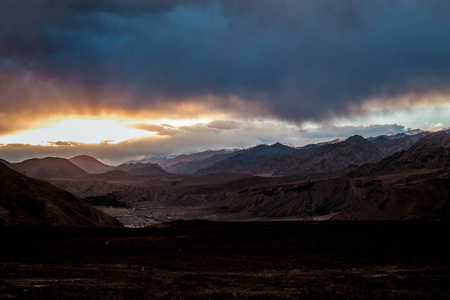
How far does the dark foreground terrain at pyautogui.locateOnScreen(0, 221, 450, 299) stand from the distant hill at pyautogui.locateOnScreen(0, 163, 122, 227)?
26.5 feet

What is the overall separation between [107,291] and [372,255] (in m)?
17.9

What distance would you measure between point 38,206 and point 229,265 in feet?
110

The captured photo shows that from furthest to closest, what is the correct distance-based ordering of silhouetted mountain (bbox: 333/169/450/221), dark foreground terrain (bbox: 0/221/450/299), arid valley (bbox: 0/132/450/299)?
silhouetted mountain (bbox: 333/169/450/221), arid valley (bbox: 0/132/450/299), dark foreground terrain (bbox: 0/221/450/299)

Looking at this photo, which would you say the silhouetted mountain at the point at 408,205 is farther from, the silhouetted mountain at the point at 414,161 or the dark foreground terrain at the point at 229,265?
the silhouetted mountain at the point at 414,161

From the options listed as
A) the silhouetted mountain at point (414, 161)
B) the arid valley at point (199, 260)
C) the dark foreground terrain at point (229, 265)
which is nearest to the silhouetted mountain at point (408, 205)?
the arid valley at point (199, 260)

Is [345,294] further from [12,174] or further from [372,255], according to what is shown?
[12,174]

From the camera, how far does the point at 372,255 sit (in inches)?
963

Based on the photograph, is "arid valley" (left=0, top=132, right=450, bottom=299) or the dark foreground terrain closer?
the dark foreground terrain

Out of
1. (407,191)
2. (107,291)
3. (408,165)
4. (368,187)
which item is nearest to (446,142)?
(408,165)

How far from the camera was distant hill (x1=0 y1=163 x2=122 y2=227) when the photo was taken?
41.4 metres

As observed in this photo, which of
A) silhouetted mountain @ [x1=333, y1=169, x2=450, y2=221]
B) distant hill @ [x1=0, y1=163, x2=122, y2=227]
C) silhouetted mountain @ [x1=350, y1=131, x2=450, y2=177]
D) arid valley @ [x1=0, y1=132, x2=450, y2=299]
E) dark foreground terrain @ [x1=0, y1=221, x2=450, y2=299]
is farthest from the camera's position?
silhouetted mountain @ [x1=350, y1=131, x2=450, y2=177]

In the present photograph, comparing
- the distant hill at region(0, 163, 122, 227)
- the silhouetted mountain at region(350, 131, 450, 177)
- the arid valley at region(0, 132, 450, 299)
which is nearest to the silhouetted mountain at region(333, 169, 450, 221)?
the arid valley at region(0, 132, 450, 299)

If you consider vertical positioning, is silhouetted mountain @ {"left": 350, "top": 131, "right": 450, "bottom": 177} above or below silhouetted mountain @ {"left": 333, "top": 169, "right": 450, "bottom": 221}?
above

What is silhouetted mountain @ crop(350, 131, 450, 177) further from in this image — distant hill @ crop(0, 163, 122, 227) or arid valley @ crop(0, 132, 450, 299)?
distant hill @ crop(0, 163, 122, 227)
